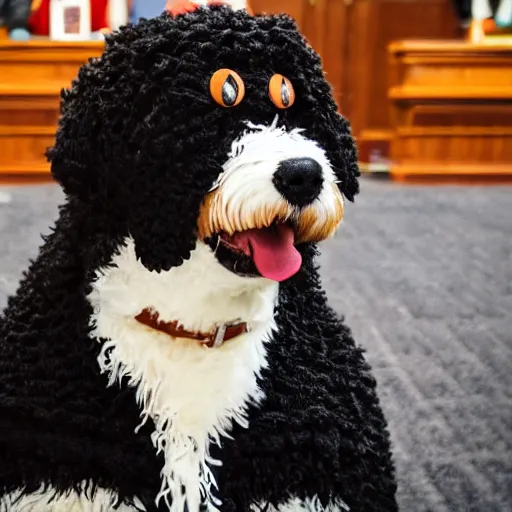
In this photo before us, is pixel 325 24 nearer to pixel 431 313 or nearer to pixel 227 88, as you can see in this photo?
pixel 431 313

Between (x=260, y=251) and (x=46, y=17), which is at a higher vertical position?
(x=46, y=17)

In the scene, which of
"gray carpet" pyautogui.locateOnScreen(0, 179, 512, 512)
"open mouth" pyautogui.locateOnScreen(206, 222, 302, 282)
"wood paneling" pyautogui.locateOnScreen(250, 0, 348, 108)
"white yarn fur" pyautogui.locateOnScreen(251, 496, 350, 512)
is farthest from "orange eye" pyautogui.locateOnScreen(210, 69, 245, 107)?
"wood paneling" pyautogui.locateOnScreen(250, 0, 348, 108)

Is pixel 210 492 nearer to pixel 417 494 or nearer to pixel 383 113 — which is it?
pixel 417 494

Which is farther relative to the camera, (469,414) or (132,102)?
(469,414)

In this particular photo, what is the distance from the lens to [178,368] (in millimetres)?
650

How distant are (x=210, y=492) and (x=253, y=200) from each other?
10.9 inches

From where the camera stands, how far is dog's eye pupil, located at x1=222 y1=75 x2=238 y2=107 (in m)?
0.58

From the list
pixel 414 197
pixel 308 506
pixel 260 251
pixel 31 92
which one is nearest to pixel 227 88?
pixel 260 251

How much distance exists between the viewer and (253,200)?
0.54 metres

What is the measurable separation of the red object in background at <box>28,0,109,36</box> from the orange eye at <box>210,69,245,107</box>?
240 centimetres

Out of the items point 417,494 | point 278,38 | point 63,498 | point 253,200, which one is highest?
point 278,38

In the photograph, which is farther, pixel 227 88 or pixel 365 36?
pixel 365 36

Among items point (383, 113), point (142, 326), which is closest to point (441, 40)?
point (383, 113)

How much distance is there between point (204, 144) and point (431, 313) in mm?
1032
